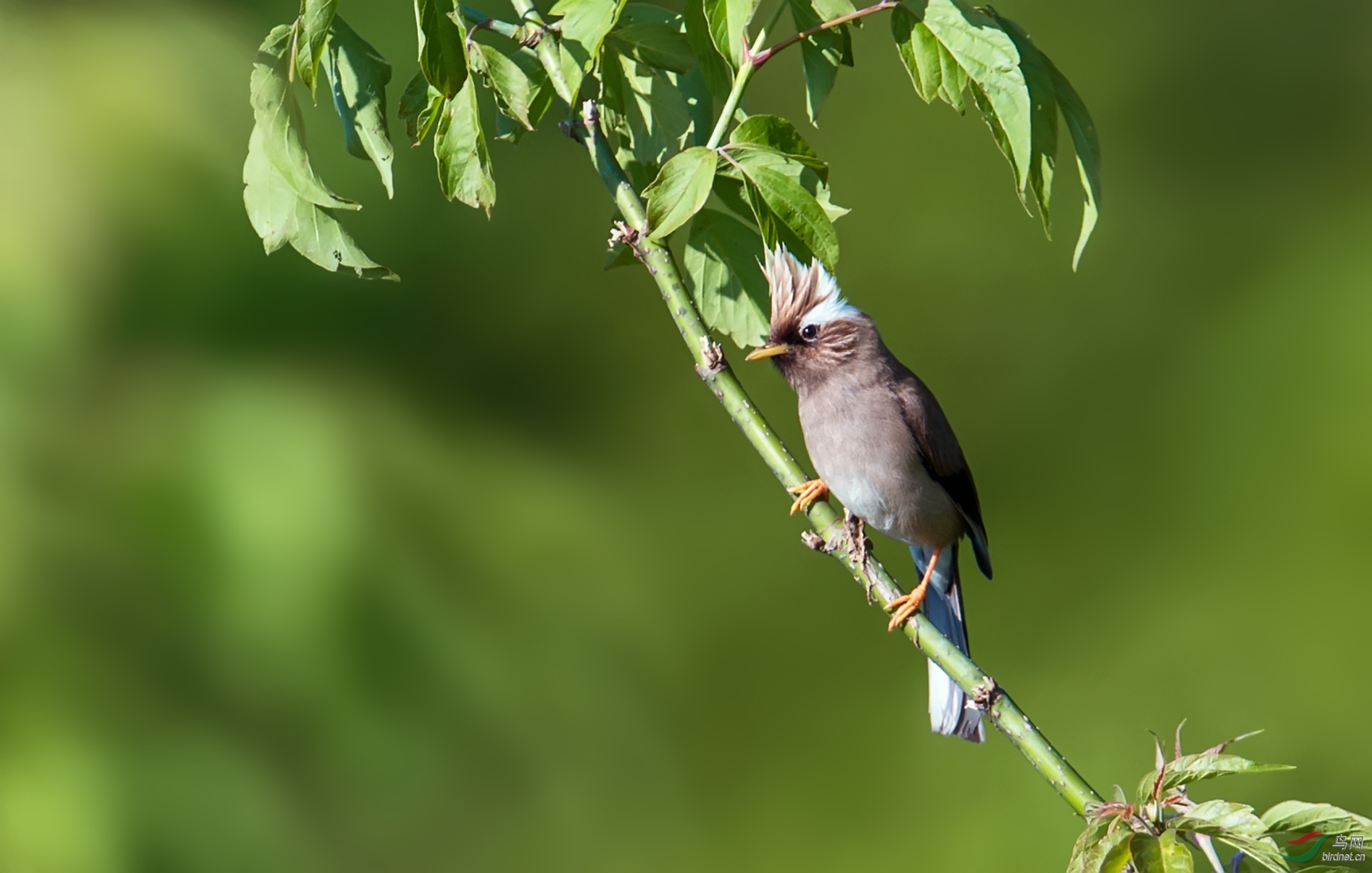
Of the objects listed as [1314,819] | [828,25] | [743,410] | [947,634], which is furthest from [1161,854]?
[947,634]

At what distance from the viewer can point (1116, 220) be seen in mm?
3367

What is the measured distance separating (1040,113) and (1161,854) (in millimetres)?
689

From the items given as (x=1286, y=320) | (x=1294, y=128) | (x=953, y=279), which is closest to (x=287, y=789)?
(x=953, y=279)

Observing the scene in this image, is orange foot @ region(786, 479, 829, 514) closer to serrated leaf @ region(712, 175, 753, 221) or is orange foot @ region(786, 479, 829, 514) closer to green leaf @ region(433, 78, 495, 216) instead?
serrated leaf @ region(712, 175, 753, 221)

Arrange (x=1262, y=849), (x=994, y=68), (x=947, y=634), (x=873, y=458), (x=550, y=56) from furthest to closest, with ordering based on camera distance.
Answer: (x=947, y=634) → (x=873, y=458) → (x=550, y=56) → (x=994, y=68) → (x=1262, y=849)

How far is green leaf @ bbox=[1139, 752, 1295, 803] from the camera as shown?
1011 millimetres

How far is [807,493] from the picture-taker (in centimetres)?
128

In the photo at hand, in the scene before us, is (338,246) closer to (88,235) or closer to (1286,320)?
(88,235)

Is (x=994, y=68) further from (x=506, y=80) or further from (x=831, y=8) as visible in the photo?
(x=506, y=80)

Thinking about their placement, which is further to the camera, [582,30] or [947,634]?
[947,634]

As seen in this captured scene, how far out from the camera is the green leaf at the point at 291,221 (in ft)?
3.91

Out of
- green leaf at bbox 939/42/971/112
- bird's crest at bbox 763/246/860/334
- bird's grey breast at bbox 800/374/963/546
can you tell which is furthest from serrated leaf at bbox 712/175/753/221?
bird's grey breast at bbox 800/374/963/546

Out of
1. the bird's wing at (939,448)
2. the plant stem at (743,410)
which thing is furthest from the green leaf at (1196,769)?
the bird's wing at (939,448)

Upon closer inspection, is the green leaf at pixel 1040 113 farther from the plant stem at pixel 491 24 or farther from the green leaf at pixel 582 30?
the plant stem at pixel 491 24
